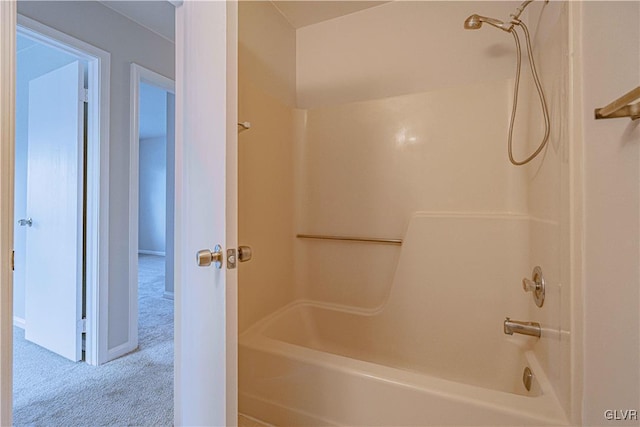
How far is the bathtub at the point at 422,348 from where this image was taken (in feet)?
3.61

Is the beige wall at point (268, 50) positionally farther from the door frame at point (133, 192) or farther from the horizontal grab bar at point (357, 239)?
the door frame at point (133, 192)

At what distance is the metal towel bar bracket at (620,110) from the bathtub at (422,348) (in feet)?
2.50

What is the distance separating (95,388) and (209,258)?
164cm

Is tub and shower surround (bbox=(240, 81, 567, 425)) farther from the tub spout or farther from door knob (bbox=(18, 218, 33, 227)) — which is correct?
door knob (bbox=(18, 218, 33, 227))

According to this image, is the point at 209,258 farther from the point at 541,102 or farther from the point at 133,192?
the point at 133,192

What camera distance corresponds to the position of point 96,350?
1.97 m

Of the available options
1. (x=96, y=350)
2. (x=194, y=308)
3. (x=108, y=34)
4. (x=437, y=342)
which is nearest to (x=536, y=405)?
(x=437, y=342)

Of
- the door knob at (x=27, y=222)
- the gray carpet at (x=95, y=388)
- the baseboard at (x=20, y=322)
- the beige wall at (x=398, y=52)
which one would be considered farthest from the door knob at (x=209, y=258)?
the baseboard at (x=20, y=322)

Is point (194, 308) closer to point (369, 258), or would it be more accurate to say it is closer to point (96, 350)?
point (369, 258)

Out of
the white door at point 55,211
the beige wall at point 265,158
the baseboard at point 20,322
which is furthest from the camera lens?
the baseboard at point 20,322

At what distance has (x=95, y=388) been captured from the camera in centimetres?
173

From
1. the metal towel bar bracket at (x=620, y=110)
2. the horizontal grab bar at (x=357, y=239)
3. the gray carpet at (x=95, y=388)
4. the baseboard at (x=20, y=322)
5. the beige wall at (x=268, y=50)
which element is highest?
the beige wall at (x=268, y=50)

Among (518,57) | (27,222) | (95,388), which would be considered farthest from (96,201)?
(518,57)

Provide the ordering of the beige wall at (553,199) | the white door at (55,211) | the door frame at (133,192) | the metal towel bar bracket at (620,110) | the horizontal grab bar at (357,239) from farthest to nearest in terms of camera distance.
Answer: the door frame at (133,192) < the white door at (55,211) < the horizontal grab bar at (357,239) < the beige wall at (553,199) < the metal towel bar bracket at (620,110)
